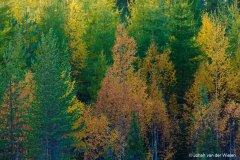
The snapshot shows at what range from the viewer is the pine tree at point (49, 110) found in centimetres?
3416

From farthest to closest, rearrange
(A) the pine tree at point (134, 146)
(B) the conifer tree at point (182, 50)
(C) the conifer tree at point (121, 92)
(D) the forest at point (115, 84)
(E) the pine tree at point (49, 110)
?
(B) the conifer tree at point (182, 50) < (C) the conifer tree at point (121, 92) < (A) the pine tree at point (134, 146) < (D) the forest at point (115, 84) < (E) the pine tree at point (49, 110)

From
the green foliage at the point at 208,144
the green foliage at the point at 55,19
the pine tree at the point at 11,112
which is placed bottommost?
the green foliage at the point at 208,144

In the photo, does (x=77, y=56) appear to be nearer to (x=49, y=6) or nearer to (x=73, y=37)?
(x=73, y=37)

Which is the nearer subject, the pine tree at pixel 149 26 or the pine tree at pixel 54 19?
the pine tree at pixel 54 19

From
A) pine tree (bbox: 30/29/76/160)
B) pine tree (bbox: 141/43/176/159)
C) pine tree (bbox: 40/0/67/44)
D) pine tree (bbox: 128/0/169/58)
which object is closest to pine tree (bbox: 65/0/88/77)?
pine tree (bbox: 40/0/67/44)

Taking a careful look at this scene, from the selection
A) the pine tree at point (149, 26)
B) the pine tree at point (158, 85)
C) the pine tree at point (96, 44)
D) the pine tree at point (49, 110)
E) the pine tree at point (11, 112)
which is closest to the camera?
the pine tree at point (11, 112)

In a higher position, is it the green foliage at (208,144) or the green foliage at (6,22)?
the green foliage at (6,22)

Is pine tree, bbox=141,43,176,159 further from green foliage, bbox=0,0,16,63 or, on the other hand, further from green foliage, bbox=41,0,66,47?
green foliage, bbox=0,0,16,63

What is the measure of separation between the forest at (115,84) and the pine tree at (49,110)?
0.24 feet

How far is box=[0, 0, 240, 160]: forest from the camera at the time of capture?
1363 inches

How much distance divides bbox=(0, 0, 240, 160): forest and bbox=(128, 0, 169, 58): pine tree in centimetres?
10

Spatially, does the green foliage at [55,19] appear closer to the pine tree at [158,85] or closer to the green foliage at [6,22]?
the green foliage at [6,22]

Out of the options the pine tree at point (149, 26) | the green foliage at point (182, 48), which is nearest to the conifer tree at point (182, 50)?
the green foliage at point (182, 48)

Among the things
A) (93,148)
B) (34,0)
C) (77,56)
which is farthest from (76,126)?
(34,0)
